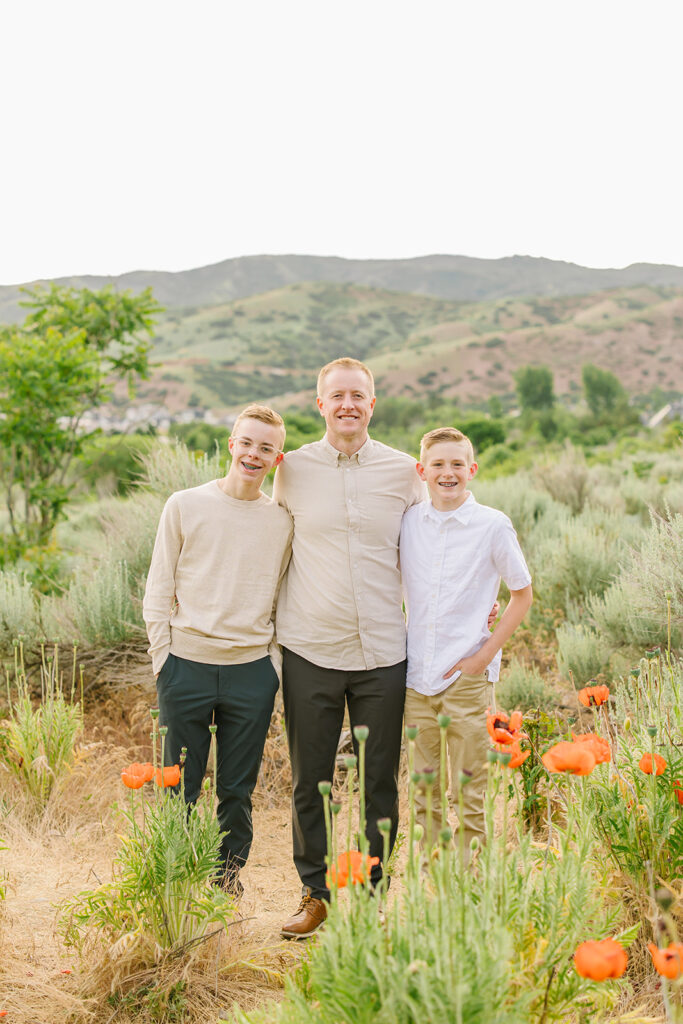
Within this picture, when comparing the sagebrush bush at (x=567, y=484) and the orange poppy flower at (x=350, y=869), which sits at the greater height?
the orange poppy flower at (x=350, y=869)

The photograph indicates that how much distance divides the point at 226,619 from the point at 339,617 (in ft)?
1.52

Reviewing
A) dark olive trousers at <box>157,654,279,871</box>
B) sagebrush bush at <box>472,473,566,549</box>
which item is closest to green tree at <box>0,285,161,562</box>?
sagebrush bush at <box>472,473,566,549</box>

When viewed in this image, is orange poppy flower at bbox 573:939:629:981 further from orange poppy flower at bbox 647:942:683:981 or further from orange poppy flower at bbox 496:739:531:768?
orange poppy flower at bbox 496:739:531:768

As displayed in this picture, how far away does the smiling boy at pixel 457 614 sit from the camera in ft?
10.2

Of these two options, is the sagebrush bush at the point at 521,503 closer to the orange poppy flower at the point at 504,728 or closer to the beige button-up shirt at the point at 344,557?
the beige button-up shirt at the point at 344,557

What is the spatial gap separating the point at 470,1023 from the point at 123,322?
9165mm

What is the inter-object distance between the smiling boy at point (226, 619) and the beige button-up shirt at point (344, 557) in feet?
0.36

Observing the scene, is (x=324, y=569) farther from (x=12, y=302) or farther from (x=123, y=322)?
(x=12, y=302)

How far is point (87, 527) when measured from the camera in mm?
13148

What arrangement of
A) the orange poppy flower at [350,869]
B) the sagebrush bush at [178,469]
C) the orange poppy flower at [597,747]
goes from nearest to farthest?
1. the orange poppy flower at [350,869]
2. the orange poppy flower at [597,747]
3. the sagebrush bush at [178,469]

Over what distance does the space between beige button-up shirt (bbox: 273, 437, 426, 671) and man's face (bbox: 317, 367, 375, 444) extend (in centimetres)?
11

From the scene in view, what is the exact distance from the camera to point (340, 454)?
11.0 ft

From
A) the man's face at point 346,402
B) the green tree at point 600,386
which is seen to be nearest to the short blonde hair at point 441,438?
the man's face at point 346,402

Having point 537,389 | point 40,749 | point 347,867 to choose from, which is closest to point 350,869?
point 347,867
